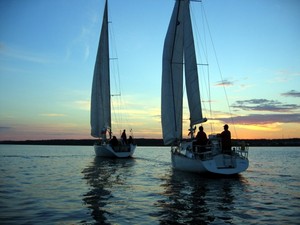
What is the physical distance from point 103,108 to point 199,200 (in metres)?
29.3

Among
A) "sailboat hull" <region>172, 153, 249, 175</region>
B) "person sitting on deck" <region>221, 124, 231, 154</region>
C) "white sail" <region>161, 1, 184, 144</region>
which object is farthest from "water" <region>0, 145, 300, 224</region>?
"white sail" <region>161, 1, 184, 144</region>

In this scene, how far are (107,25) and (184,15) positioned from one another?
20.1 metres

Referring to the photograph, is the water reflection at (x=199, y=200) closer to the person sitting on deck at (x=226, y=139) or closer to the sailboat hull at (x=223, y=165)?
the sailboat hull at (x=223, y=165)

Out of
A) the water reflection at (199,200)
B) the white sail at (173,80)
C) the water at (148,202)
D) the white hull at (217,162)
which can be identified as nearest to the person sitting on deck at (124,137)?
the white sail at (173,80)

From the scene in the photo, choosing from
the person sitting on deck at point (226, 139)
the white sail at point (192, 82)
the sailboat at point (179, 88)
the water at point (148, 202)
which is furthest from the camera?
the white sail at point (192, 82)

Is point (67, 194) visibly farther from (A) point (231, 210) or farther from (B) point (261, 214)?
(B) point (261, 214)

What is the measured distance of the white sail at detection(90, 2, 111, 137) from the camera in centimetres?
4022

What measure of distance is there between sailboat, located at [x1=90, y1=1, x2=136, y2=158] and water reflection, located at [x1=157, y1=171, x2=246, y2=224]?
18201 mm

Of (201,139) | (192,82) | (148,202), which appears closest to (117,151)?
(192,82)

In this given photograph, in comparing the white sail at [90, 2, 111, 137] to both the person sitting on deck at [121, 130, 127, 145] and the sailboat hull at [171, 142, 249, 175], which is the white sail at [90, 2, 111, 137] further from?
the sailboat hull at [171, 142, 249, 175]

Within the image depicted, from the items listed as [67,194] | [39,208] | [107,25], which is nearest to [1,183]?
[67,194]

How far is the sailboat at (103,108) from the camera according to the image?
3647cm

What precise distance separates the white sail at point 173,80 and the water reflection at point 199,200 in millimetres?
6224

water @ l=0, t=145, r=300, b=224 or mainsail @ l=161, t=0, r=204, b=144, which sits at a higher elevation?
mainsail @ l=161, t=0, r=204, b=144
